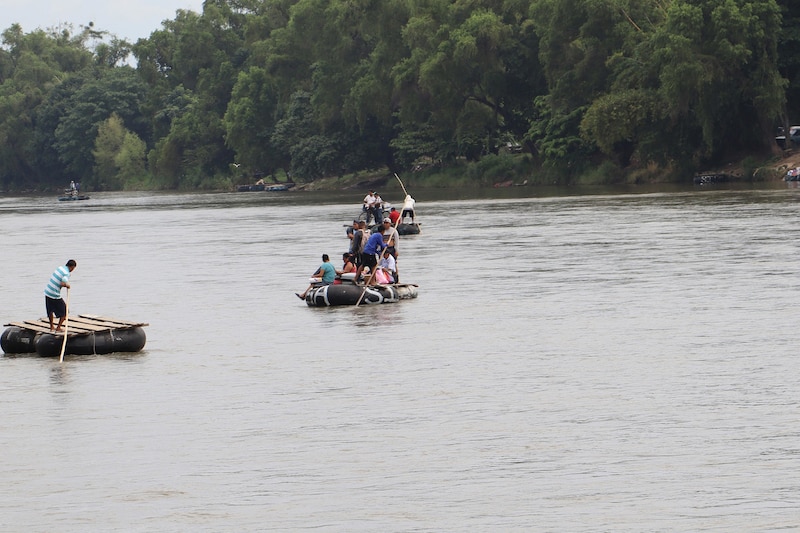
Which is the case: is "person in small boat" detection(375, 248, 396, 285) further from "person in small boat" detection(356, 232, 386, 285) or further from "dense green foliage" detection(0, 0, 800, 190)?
"dense green foliage" detection(0, 0, 800, 190)

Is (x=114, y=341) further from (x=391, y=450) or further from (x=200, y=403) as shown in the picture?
(x=391, y=450)

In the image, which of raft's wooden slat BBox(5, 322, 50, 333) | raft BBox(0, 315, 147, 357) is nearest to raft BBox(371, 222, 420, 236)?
raft BBox(0, 315, 147, 357)

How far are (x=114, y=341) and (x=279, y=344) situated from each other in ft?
9.68

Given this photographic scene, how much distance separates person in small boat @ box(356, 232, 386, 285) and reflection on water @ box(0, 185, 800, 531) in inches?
52.9

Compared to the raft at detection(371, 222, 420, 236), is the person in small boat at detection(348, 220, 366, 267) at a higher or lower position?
higher

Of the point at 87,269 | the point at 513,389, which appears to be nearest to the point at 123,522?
the point at 513,389

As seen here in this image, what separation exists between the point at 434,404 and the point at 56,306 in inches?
335

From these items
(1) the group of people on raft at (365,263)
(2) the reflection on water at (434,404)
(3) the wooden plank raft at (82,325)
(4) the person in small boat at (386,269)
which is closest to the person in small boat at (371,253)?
(1) the group of people on raft at (365,263)

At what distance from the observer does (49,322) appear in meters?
26.2

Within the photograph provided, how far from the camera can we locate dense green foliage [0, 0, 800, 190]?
85812mm

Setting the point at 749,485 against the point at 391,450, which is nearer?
the point at 749,485

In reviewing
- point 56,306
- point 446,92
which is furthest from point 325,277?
point 446,92

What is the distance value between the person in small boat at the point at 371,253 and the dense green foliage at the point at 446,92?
5334 cm

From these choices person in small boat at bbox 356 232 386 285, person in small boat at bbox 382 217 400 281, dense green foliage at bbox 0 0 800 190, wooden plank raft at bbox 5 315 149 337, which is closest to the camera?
wooden plank raft at bbox 5 315 149 337
